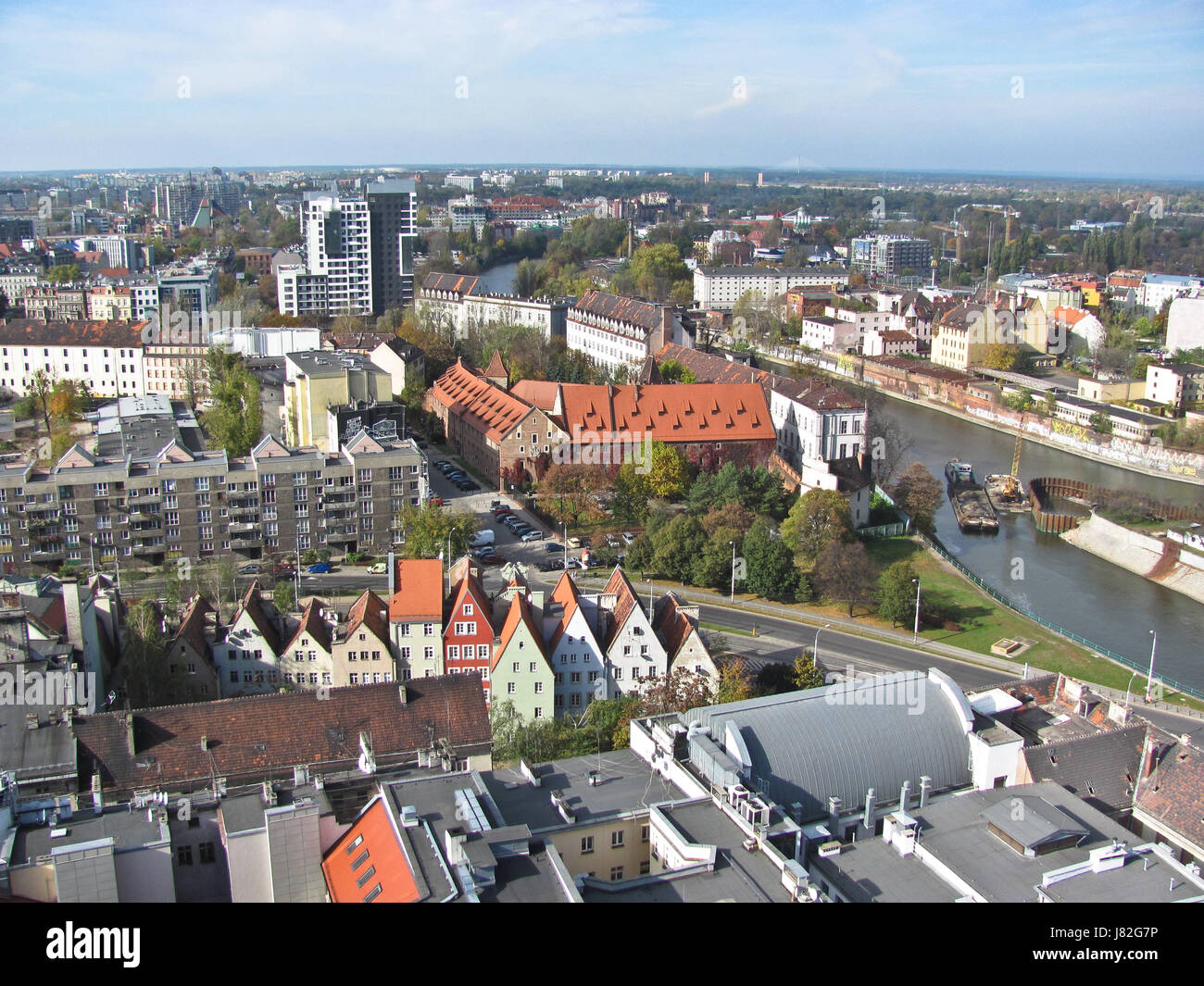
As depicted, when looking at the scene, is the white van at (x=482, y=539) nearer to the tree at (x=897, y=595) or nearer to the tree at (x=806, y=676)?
the tree at (x=897, y=595)

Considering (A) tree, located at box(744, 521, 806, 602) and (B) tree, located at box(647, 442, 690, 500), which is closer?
(A) tree, located at box(744, 521, 806, 602)

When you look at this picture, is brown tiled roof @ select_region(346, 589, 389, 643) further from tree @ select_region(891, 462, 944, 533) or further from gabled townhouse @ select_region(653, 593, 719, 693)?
tree @ select_region(891, 462, 944, 533)

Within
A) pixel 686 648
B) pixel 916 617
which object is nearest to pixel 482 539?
pixel 686 648

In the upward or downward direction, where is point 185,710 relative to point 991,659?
upward

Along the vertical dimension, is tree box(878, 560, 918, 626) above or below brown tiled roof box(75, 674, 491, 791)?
below

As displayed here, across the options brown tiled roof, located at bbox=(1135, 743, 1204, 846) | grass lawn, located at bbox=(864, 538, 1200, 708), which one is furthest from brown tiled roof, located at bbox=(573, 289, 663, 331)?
brown tiled roof, located at bbox=(1135, 743, 1204, 846)

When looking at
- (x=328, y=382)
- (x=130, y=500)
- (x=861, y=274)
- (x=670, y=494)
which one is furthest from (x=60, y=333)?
(x=861, y=274)

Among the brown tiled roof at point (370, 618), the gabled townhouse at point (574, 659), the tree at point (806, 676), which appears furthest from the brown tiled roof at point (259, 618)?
the tree at point (806, 676)
